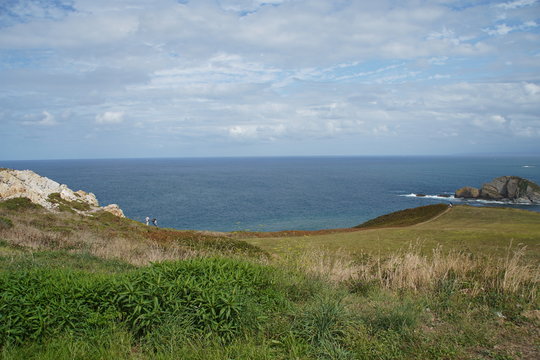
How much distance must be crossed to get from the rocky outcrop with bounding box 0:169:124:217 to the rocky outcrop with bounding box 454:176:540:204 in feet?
202

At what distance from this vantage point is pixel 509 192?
67.7m

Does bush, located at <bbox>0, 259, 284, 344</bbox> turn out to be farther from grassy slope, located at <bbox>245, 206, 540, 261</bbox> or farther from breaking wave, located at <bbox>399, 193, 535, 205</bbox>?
breaking wave, located at <bbox>399, 193, 535, 205</bbox>

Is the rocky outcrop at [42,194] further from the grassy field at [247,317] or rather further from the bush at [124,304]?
the grassy field at [247,317]

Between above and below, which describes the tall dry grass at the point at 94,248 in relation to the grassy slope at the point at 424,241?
above

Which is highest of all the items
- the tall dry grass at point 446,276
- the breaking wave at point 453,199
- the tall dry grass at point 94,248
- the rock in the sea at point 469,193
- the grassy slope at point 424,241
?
the tall dry grass at point 446,276

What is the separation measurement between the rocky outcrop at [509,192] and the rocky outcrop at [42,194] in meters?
61.6

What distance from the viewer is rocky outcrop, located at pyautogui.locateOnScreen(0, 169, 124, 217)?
29484 millimetres

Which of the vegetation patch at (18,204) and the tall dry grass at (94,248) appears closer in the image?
the tall dry grass at (94,248)

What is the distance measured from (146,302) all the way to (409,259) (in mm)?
5895

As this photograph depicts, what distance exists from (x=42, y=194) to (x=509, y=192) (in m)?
71.5

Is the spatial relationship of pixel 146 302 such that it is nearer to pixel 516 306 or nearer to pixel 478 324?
pixel 478 324

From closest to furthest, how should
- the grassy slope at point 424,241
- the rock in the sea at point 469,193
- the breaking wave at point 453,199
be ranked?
the grassy slope at point 424,241 < the breaking wave at point 453,199 < the rock in the sea at point 469,193

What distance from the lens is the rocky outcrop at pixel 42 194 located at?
2948 centimetres

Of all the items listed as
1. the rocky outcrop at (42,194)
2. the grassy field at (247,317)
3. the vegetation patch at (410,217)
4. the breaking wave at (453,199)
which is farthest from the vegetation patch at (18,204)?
the breaking wave at (453,199)
